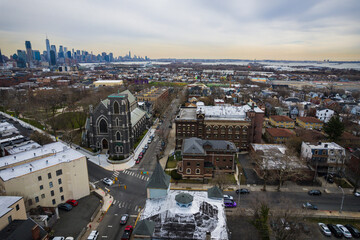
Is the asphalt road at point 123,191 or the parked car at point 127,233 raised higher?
the parked car at point 127,233

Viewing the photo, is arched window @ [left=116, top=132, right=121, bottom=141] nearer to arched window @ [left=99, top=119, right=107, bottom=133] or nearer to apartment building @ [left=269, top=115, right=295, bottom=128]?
arched window @ [left=99, top=119, right=107, bottom=133]

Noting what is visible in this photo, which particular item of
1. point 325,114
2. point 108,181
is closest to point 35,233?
point 108,181

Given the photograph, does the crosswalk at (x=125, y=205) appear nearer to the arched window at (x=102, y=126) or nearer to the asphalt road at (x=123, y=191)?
the asphalt road at (x=123, y=191)

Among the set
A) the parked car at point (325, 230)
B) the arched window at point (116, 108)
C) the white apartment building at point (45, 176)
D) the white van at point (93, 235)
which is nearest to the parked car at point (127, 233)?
the white van at point (93, 235)

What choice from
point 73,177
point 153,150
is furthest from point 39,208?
point 153,150

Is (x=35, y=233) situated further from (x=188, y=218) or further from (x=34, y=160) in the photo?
(x=188, y=218)
